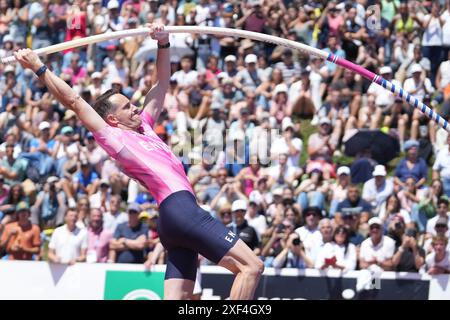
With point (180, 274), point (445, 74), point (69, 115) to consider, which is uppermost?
point (445, 74)

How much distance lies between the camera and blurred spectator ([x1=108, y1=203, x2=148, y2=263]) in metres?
16.2

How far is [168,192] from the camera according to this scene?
9.86 m

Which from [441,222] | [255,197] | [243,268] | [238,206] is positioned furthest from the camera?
[255,197]

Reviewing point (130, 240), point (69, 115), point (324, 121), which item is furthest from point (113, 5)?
point (130, 240)

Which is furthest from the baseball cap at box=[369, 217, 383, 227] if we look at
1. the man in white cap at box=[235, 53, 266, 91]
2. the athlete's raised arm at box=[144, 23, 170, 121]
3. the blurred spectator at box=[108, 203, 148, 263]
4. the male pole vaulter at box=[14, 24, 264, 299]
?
the male pole vaulter at box=[14, 24, 264, 299]

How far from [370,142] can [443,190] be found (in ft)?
5.73

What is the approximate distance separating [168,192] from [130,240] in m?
6.53

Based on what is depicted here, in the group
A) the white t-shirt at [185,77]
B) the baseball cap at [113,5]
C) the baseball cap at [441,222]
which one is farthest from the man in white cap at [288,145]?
the baseball cap at [113,5]

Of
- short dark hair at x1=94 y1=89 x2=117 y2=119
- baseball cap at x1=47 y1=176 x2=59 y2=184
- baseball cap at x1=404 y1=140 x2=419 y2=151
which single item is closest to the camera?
short dark hair at x1=94 y1=89 x2=117 y2=119

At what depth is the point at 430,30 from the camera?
19531 millimetres

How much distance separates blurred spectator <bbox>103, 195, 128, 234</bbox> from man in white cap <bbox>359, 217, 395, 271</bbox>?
11.5 ft

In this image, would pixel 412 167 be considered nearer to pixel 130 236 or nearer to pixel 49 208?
pixel 130 236

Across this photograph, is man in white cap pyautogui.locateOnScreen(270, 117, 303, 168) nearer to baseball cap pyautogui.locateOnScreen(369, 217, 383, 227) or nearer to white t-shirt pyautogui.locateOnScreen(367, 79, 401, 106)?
white t-shirt pyautogui.locateOnScreen(367, 79, 401, 106)
